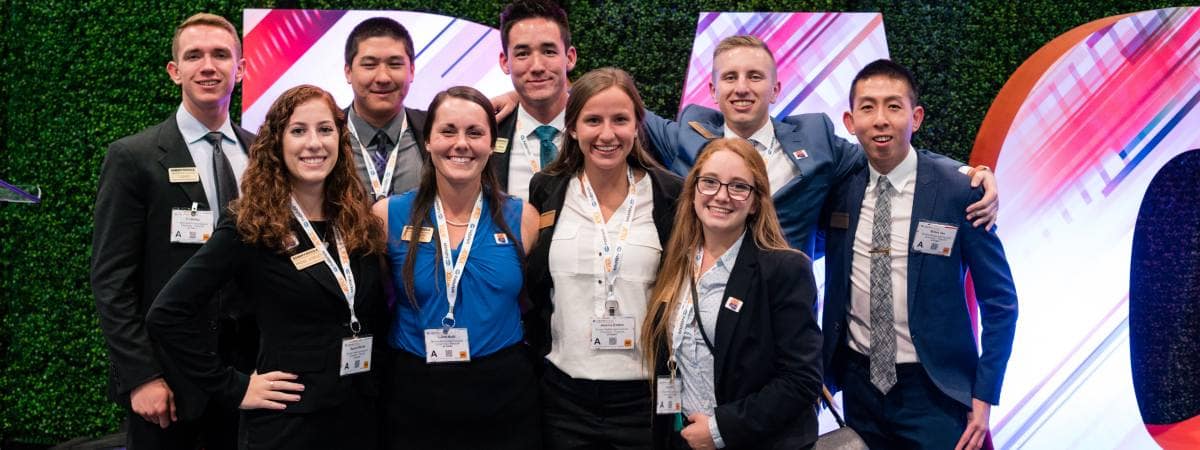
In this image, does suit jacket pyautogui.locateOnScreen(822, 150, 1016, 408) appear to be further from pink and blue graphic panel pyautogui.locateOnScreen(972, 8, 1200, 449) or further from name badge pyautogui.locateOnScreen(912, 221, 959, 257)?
pink and blue graphic panel pyautogui.locateOnScreen(972, 8, 1200, 449)

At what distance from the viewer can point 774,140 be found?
3312 mm

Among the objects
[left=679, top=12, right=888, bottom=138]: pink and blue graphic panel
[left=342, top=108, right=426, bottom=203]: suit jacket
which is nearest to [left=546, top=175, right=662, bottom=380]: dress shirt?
[left=342, top=108, right=426, bottom=203]: suit jacket

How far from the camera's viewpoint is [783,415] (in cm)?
245

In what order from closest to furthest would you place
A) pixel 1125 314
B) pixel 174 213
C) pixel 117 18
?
pixel 174 213 → pixel 1125 314 → pixel 117 18

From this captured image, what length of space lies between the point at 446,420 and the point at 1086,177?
126 inches

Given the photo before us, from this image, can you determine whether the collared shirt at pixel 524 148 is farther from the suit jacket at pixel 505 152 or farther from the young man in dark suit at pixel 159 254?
A: the young man in dark suit at pixel 159 254

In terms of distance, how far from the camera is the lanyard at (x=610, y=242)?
266 centimetres

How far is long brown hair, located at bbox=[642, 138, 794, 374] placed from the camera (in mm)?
2584

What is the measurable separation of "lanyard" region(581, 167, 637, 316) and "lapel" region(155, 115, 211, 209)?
1226 millimetres

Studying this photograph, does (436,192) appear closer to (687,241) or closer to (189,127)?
(687,241)

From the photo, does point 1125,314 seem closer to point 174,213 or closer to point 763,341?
point 763,341

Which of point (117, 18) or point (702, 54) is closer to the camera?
point (702, 54)

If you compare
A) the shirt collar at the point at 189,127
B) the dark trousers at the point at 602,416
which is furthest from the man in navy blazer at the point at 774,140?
the shirt collar at the point at 189,127

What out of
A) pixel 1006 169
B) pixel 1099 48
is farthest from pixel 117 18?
pixel 1099 48
